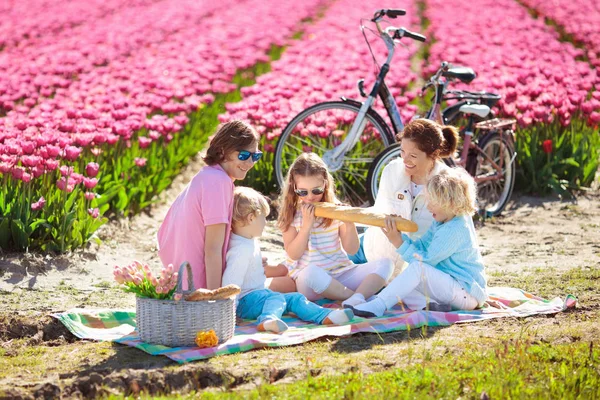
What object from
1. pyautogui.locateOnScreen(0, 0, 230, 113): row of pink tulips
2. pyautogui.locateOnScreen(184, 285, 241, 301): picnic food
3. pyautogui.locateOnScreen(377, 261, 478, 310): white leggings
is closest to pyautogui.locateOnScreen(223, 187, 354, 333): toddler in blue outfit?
pyautogui.locateOnScreen(377, 261, 478, 310): white leggings

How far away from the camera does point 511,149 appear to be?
8.48m

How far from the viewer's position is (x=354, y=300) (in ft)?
17.8

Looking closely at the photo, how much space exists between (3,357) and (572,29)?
48.7 ft

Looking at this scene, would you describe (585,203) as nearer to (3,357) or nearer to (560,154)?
(560,154)

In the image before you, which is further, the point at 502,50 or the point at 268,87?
the point at 502,50

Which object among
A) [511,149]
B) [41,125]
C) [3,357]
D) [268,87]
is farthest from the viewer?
[268,87]

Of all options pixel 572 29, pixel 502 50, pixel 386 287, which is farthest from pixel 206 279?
pixel 572 29

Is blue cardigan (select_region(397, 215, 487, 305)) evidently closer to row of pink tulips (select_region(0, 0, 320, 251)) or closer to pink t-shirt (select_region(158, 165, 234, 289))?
pink t-shirt (select_region(158, 165, 234, 289))

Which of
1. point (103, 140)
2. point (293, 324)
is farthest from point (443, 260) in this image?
point (103, 140)

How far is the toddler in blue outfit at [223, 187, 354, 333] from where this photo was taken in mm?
5305

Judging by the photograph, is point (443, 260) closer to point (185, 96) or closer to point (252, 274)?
point (252, 274)

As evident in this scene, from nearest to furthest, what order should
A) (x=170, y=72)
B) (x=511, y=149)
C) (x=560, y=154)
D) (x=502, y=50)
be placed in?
(x=511, y=149), (x=560, y=154), (x=170, y=72), (x=502, y=50)

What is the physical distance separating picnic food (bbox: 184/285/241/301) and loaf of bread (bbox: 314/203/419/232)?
100 centimetres

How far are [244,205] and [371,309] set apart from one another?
3.07 ft
